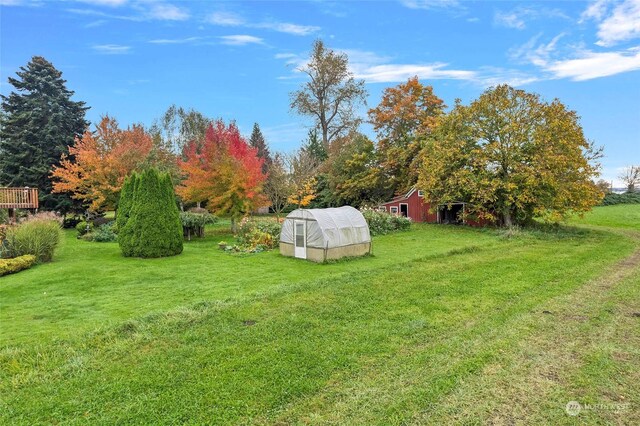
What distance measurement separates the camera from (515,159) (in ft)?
65.0

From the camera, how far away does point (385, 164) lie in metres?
28.5

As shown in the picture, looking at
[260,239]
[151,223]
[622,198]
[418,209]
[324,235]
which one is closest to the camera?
[324,235]

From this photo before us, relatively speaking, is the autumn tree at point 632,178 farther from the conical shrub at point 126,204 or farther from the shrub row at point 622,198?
the conical shrub at point 126,204

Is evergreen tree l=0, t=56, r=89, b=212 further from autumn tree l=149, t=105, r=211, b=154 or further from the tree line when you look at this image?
autumn tree l=149, t=105, r=211, b=154

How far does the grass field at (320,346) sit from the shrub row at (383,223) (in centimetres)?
970

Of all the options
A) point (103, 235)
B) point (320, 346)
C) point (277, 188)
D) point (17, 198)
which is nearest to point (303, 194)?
point (277, 188)

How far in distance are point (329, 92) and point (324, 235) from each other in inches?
1065

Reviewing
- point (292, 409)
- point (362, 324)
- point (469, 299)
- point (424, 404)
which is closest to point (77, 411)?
point (292, 409)

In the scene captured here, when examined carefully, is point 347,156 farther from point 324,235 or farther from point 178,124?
point 178,124

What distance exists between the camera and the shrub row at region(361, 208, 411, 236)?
20006mm

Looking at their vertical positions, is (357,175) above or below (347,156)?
below

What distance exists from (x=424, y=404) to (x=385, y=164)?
84.1 ft

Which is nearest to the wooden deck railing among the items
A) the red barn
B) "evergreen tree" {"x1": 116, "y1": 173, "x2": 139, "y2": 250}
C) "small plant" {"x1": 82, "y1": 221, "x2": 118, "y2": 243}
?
"small plant" {"x1": 82, "y1": 221, "x2": 118, "y2": 243}

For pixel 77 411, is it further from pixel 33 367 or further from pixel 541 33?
pixel 541 33
